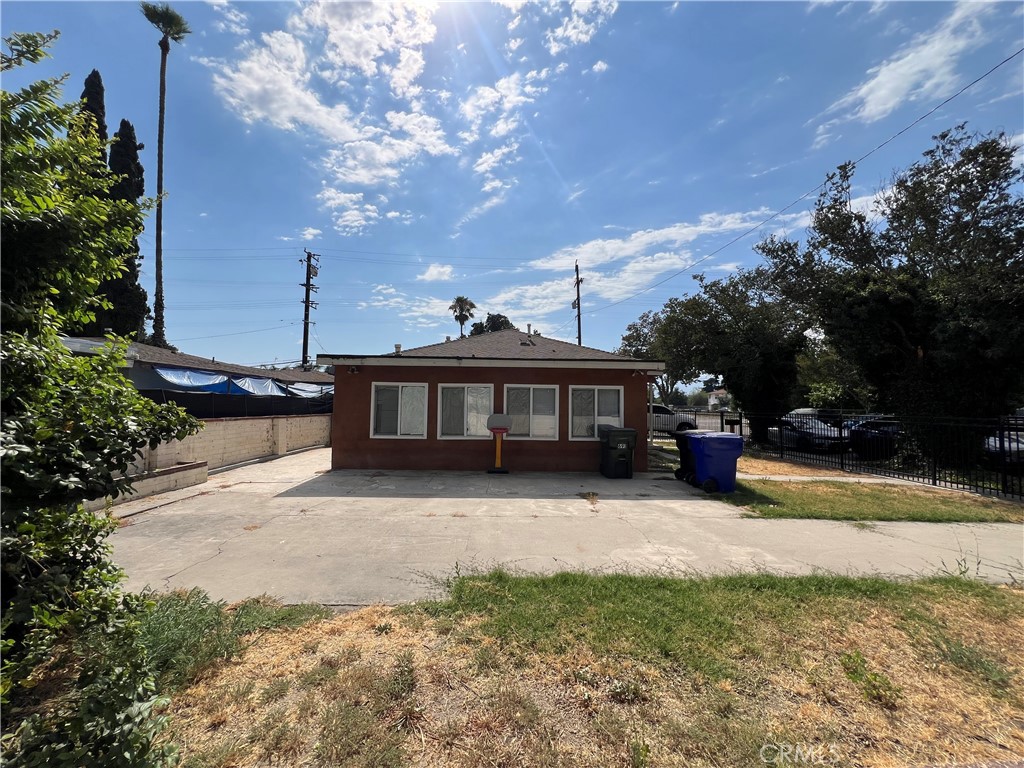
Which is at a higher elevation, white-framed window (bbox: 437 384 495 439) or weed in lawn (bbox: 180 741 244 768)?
white-framed window (bbox: 437 384 495 439)

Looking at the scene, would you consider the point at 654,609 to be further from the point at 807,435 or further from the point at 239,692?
the point at 807,435

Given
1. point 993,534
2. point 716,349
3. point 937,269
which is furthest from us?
point 716,349

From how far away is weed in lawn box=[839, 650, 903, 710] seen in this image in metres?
2.56

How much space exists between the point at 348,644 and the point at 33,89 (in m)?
3.55

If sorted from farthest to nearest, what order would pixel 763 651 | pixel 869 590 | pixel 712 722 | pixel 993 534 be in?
pixel 993 534 → pixel 869 590 → pixel 763 651 → pixel 712 722

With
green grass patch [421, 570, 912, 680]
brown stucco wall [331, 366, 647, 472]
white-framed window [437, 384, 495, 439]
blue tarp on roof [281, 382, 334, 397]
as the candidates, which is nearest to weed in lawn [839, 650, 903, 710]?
green grass patch [421, 570, 912, 680]

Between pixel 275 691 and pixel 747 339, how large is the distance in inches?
821

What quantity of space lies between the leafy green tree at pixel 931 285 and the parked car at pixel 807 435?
2.31 meters

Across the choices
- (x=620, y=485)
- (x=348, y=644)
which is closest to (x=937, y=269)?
(x=620, y=485)

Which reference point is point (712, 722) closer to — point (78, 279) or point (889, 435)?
point (78, 279)

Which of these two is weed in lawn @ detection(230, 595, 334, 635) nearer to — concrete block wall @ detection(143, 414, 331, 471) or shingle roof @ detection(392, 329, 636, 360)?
concrete block wall @ detection(143, 414, 331, 471)

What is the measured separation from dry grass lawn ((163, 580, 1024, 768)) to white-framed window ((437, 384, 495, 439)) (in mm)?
7852

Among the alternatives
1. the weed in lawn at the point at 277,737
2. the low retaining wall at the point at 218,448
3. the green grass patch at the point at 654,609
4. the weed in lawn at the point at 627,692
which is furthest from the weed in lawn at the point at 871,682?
the low retaining wall at the point at 218,448

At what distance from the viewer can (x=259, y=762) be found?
2.08 metres
